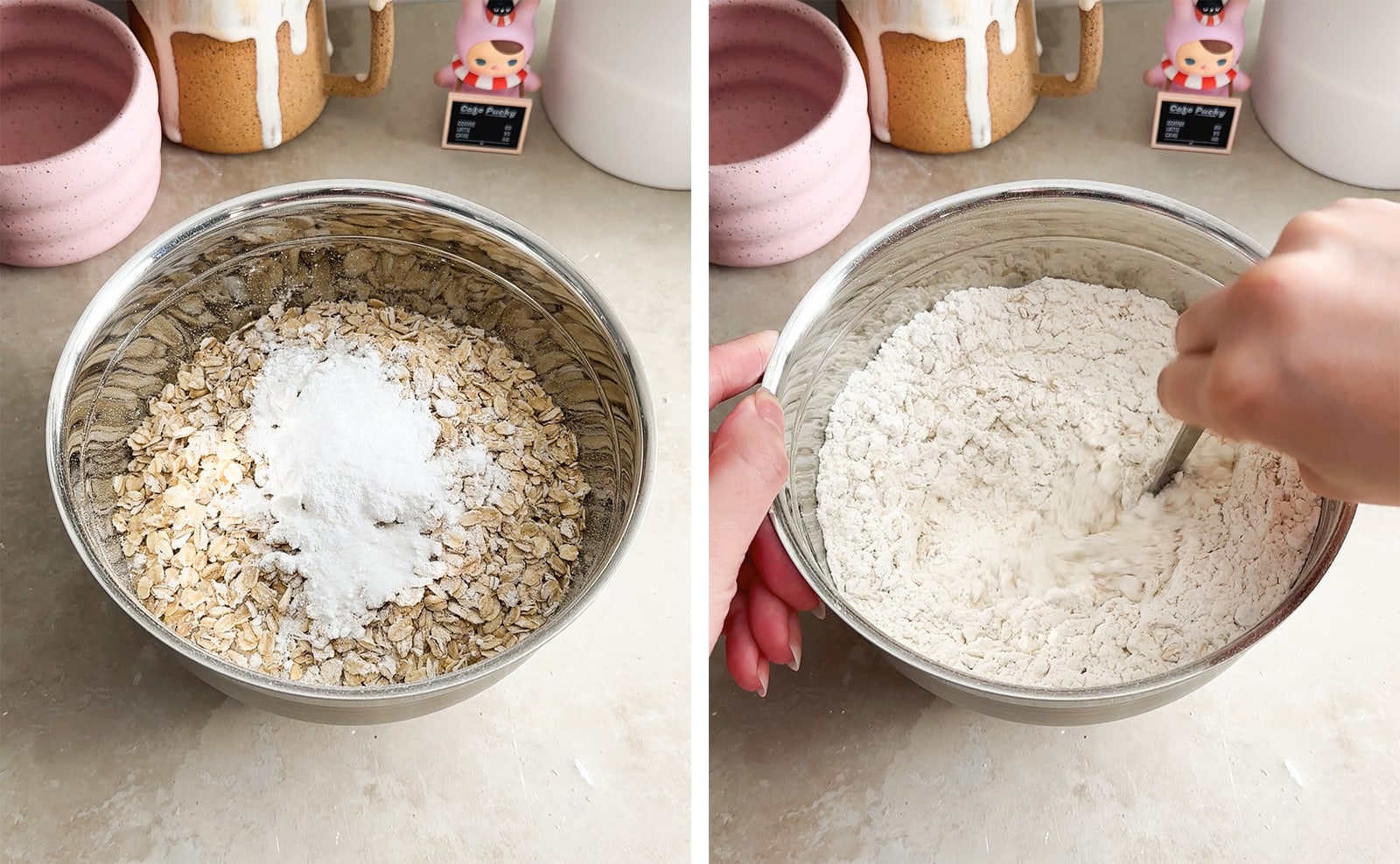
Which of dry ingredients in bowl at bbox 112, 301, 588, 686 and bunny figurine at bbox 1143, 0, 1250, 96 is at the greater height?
bunny figurine at bbox 1143, 0, 1250, 96

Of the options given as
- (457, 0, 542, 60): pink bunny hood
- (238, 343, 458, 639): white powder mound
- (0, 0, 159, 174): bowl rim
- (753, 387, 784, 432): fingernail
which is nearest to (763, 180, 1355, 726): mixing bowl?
(753, 387, 784, 432): fingernail

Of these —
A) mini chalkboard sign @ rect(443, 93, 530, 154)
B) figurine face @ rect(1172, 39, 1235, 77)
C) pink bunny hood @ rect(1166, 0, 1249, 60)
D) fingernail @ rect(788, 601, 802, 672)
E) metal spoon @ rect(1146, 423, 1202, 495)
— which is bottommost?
fingernail @ rect(788, 601, 802, 672)

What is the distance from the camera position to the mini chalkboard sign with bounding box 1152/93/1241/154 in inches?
36.7

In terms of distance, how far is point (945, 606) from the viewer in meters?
0.72

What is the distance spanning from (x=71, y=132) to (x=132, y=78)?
102 mm

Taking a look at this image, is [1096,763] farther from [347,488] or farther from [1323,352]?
[347,488]

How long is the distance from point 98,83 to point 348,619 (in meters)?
0.50

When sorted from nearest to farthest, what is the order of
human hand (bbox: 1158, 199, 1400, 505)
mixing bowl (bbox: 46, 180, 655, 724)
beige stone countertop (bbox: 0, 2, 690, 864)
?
human hand (bbox: 1158, 199, 1400, 505) → mixing bowl (bbox: 46, 180, 655, 724) → beige stone countertop (bbox: 0, 2, 690, 864)

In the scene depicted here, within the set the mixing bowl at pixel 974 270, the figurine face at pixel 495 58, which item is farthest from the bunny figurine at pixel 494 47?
the mixing bowl at pixel 974 270

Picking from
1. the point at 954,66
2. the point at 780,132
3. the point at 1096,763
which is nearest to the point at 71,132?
the point at 780,132

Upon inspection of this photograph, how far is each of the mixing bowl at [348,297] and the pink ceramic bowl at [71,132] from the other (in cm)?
13

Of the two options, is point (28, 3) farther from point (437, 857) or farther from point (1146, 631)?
point (1146, 631)

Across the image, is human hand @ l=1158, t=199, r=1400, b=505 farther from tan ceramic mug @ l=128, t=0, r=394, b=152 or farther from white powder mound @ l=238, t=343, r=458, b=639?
tan ceramic mug @ l=128, t=0, r=394, b=152

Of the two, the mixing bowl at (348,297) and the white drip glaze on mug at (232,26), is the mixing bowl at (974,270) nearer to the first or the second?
the mixing bowl at (348,297)
